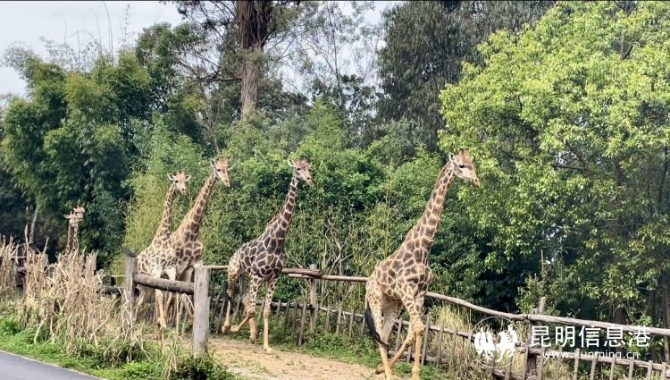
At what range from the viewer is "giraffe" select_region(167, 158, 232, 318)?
33.1 ft

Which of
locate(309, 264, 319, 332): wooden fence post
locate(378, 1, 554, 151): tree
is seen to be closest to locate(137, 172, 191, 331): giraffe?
locate(309, 264, 319, 332): wooden fence post

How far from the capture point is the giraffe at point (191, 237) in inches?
398

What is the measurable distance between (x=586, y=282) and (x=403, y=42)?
279 inches

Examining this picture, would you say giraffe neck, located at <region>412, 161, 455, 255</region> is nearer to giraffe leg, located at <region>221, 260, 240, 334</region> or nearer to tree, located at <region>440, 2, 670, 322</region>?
giraffe leg, located at <region>221, 260, 240, 334</region>

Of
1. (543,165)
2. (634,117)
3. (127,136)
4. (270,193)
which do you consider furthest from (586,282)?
(127,136)

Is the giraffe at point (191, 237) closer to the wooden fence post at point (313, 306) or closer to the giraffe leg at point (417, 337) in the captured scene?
the wooden fence post at point (313, 306)

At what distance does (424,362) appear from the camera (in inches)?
372

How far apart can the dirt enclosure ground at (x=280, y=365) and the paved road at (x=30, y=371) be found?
1.42 metres

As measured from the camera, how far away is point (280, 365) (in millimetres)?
8688

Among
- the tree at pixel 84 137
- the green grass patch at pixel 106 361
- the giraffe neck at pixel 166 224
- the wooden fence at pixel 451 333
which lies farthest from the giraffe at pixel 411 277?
the tree at pixel 84 137

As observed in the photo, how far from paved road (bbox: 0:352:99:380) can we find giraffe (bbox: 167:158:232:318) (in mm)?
2904

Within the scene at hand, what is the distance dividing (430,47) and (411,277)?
922 cm

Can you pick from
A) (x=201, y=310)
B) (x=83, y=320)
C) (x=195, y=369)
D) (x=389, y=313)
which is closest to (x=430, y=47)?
(x=389, y=313)

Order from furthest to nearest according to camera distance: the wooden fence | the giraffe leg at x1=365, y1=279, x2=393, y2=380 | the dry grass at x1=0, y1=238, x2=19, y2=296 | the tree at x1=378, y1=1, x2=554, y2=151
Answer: the tree at x1=378, y1=1, x2=554, y2=151 < the dry grass at x1=0, y1=238, x2=19, y2=296 < the giraffe leg at x1=365, y1=279, x2=393, y2=380 < the wooden fence
